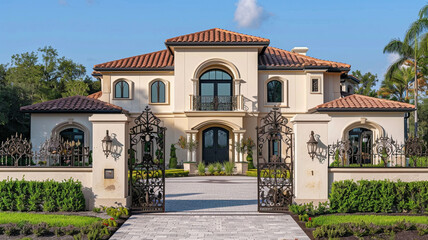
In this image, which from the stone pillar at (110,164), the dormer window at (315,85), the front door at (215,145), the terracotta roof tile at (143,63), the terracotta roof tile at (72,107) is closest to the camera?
the stone pillar at (110,164)

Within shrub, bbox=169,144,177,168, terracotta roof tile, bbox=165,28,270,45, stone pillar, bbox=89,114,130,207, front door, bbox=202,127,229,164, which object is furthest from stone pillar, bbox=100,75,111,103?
stone pillar, bbox=89,114,130,207

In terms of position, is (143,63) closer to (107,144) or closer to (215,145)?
(215,145)

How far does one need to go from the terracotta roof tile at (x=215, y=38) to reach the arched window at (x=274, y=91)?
2932 millimetres

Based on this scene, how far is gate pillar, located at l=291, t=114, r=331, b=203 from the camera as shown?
1162 cm

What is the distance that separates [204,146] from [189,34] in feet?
23.8

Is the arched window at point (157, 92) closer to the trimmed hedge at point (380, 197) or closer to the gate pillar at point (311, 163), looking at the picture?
the gate pillar at point (311, 163)

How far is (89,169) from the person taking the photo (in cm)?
1168

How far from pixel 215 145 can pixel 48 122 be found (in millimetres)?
10172

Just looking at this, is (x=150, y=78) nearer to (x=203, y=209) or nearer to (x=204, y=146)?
(x=204, y=146)

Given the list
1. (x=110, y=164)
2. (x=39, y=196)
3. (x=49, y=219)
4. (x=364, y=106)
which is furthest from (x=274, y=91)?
(x=49, y=219)

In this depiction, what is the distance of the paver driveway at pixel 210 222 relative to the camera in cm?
920

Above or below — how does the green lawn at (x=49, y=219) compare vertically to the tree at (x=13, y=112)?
below

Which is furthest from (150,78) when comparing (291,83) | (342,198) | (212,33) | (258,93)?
(342,198)

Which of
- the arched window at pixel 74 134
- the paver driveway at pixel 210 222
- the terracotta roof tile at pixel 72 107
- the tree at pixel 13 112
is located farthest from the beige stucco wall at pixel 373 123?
the tree at pixel 13 112
